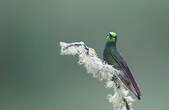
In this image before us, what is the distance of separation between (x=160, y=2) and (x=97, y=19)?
188cm

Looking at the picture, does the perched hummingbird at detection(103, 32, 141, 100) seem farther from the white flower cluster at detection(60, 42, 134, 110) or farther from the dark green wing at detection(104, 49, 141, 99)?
the white flower cluster at detection(60, 42, 134, 110)

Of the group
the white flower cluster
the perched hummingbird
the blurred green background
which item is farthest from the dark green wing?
the blurred green background

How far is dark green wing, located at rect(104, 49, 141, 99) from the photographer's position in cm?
250

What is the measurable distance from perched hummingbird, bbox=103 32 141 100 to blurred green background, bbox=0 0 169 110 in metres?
4.63

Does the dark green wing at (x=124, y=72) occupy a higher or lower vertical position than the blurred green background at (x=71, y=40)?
lower

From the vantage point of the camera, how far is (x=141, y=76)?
30.3 ft

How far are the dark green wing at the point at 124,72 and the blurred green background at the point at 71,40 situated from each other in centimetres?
473

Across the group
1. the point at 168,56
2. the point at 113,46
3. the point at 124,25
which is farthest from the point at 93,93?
the point at 113,46

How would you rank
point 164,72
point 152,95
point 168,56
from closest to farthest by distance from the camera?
point 152,95 → point 164,72 → point 168,56

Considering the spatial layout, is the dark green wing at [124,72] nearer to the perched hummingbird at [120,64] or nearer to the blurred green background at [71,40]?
the perched hummingbird at [120,64]

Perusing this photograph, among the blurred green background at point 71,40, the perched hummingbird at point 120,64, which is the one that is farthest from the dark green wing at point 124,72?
the blurred green background at point 71,40

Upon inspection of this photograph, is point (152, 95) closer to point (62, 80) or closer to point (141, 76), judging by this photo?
point (141, 76)

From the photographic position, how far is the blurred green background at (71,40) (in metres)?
8.72

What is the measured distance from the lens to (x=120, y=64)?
2.86 meters
